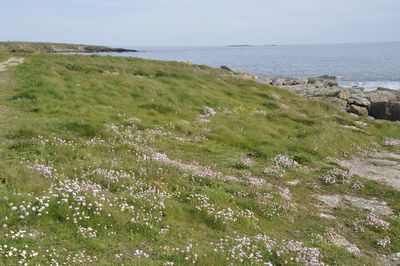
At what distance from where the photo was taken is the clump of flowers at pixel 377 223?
1402 cm

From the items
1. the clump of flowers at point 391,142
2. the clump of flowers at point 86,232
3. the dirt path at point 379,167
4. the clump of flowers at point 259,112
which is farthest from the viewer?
the clump of flowers at point 259,112

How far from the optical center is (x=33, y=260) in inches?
326

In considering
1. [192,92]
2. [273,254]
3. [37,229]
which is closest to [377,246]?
[273,254]

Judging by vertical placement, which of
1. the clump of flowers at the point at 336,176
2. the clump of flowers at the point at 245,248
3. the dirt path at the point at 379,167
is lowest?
the dirt path at the point at 379,167

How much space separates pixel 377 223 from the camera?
14188mm

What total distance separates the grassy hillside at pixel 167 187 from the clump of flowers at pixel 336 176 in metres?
0.25

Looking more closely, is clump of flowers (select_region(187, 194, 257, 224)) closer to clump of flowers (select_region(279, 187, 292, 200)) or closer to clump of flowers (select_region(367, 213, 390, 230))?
clump of flowers (select_region(279, 187, 292, 200))

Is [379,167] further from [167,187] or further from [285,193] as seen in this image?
[167,187]

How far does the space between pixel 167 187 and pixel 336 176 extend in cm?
931

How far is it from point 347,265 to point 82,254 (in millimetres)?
6574

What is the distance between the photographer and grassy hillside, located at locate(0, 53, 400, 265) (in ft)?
31.9

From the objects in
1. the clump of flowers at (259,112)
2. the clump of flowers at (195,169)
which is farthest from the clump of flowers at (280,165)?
the clump of flowers at (259,112)

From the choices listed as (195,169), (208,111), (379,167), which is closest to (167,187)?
(195,169)

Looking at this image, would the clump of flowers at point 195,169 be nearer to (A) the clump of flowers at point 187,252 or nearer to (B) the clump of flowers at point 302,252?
(B) the clump of flowers at point 302,252
